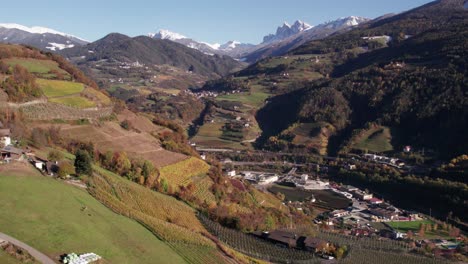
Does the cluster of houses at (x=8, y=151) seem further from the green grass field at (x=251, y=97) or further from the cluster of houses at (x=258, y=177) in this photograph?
the green grass field at (x=251, y=97)

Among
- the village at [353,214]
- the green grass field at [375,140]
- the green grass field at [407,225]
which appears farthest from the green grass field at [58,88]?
the green grass field at [375,140]

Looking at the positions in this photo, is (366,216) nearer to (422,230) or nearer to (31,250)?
(422,230)

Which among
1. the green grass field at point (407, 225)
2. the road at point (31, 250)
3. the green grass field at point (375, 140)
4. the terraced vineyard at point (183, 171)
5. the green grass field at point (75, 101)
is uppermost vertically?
the green grass field at point (75, 101)

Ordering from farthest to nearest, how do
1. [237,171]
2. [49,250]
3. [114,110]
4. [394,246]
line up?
1. [237,171]
2. [114,110]
3. [394,246]
4. [49,250]

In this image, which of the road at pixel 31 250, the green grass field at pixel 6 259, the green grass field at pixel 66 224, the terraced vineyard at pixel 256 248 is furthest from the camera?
the terraced vineyard at pixel 256 248

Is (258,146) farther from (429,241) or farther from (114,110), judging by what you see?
(429,241)

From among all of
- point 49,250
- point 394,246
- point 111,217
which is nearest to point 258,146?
point 394,246
